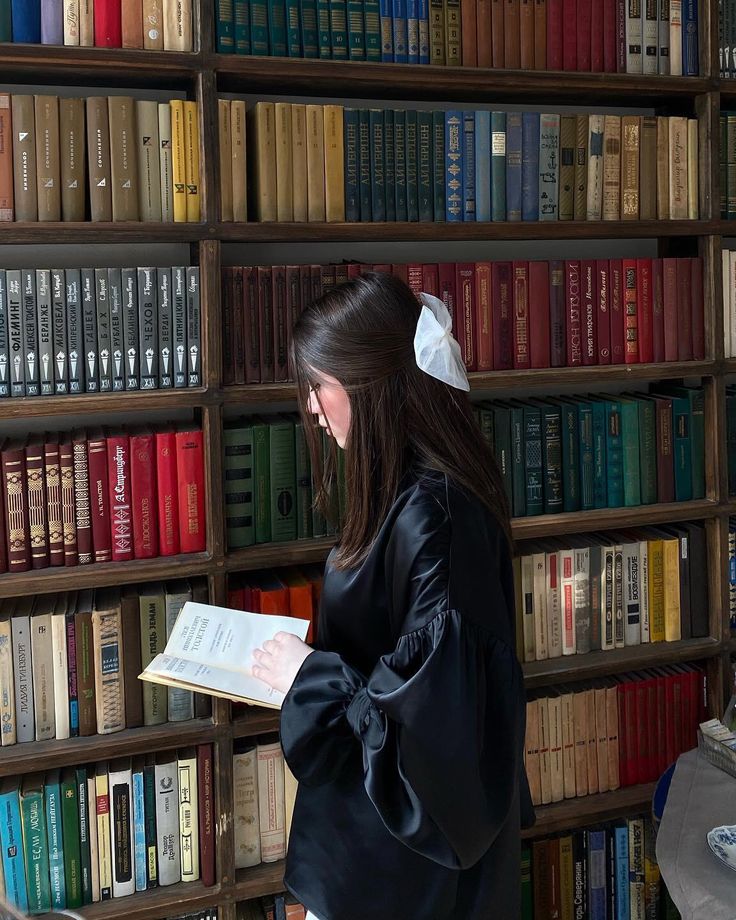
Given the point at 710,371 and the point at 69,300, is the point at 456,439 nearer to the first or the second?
the point at 69,300

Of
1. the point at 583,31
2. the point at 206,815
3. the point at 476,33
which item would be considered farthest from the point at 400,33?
the point at 206,815

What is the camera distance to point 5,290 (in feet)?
5.29

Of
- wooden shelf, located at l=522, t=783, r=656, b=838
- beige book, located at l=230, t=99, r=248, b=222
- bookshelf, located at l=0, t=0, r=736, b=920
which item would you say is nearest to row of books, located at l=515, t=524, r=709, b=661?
bookshelf, located at l=0, t=0, r=736, b=920

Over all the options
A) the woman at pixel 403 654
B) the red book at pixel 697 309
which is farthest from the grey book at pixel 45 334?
the red book at pixel 697 309

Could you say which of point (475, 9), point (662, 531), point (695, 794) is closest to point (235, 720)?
point (695, 794)

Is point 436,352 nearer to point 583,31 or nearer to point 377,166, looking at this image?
point 377,166

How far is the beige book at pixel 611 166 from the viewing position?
1.93m

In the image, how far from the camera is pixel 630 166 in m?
1.96

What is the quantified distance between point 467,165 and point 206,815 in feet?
4.47

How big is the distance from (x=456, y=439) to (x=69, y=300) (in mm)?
779

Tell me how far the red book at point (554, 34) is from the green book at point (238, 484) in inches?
37.3

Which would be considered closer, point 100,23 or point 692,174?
point 100,23

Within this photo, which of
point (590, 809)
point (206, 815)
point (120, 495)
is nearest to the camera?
point (120, 495)

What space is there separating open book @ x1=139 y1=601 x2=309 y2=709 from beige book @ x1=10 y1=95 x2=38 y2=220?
2.41 ft
